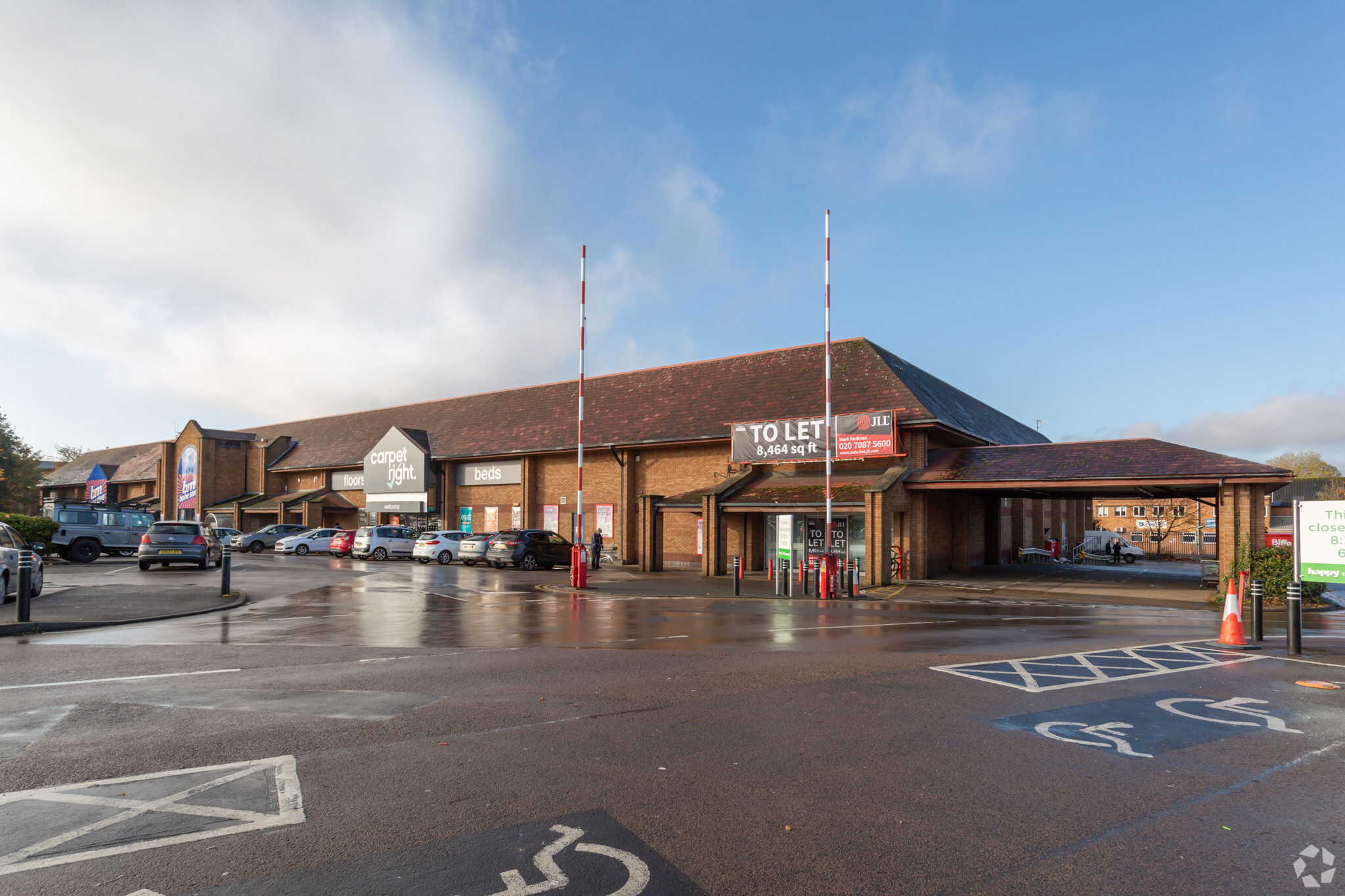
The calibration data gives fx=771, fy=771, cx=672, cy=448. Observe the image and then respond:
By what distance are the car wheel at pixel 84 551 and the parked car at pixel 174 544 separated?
4.61 m

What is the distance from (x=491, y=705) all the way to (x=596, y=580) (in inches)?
655

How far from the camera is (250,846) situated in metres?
3.94

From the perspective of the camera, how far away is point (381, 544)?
33125 millimetres

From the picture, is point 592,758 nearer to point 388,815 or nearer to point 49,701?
point 388,815

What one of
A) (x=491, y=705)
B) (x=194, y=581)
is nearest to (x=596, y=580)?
(x=194, y=581)

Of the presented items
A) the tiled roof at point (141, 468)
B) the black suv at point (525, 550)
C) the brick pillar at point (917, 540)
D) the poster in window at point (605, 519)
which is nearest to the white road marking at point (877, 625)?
the brick pillar at point (917, 540)

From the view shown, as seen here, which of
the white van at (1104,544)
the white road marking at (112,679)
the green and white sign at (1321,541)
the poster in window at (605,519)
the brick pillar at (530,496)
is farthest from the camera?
the white van at (1104,544)

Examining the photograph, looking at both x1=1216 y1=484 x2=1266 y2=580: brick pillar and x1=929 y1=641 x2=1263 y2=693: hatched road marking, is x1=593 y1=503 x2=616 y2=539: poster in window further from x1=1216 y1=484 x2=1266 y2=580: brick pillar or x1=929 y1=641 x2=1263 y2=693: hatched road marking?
x1=929 y1=641 x2=1263 y2=693: hatched road marking

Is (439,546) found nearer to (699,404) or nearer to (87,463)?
(699,404)

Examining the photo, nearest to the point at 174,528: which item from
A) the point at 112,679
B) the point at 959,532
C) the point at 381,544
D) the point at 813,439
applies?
the point at 381,544

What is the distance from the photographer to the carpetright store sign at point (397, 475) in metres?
38.0

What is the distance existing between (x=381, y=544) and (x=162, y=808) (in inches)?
1193

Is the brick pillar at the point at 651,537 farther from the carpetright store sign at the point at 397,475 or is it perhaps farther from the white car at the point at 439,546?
the carpetright store sign at the point at 397,475

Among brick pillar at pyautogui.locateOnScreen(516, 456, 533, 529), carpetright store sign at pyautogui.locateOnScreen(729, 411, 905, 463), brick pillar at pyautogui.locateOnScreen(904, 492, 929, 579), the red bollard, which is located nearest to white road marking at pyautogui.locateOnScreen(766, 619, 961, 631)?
the red bollard
